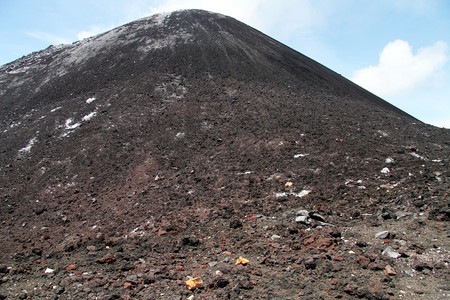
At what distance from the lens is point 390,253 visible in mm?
5758

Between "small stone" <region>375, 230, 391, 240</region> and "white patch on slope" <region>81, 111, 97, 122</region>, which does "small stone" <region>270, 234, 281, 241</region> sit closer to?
"small stone" <region>375, 230, 391, 240</region>

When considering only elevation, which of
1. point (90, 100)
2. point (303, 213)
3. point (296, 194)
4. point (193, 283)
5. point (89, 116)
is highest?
point (90, 100)

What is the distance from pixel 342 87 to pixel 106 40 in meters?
22.0

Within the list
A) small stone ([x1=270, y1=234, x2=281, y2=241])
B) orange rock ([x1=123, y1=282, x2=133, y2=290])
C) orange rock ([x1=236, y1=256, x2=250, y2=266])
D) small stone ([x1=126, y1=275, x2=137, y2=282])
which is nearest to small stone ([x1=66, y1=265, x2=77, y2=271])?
small stone ([x1=126, y1=275, x2=137, y2=282])

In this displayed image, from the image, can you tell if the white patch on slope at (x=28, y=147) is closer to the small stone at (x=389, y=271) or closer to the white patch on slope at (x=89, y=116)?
the white patch on slope at (x=89, y=116)

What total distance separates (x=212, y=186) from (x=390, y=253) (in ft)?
20.3

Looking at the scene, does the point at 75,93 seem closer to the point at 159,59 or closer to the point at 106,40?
the point at 159,59

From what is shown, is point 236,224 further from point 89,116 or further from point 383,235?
point 89,116

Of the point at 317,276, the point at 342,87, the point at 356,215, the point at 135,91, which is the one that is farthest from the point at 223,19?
the point at 317,276

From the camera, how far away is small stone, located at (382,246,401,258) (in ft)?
18.6

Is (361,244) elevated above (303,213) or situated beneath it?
situated beneath

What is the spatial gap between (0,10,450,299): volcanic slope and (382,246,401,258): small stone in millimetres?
101

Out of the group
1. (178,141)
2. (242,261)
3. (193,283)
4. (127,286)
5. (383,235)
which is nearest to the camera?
(193,283)

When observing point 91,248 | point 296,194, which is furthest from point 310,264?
point 91,248
